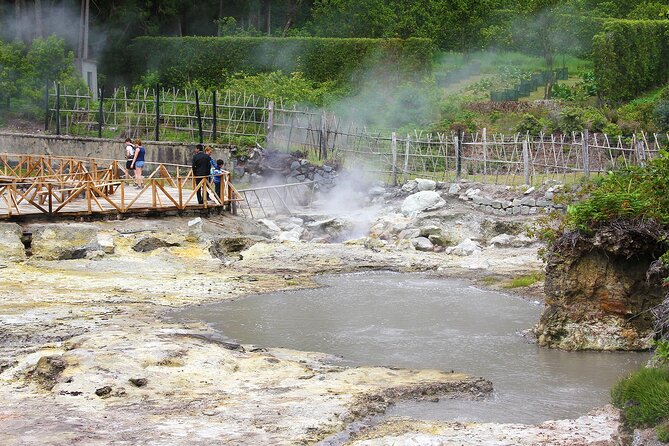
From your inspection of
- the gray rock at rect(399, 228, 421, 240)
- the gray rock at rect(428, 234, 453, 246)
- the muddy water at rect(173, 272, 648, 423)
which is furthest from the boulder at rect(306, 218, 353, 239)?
the muddy water at rect(173, 272, 648, 423)

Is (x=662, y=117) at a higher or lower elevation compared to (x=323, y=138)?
higher

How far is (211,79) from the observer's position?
45750 millimetres

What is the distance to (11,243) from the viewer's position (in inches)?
812

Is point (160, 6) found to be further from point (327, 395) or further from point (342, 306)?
point (327, 395)

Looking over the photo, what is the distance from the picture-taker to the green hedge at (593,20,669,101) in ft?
127

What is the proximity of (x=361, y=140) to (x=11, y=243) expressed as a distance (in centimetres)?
1354

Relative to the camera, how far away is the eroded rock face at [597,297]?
47.4ft

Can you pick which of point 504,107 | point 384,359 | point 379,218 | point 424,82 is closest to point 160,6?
point 424,82

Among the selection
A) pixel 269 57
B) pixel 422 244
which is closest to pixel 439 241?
pixel 422 244

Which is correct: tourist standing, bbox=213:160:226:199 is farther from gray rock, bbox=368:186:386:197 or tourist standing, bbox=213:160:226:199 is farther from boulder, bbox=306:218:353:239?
gray rock, bbox=368:186:386:197

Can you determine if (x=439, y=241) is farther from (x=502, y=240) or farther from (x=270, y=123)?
(x=270, y=123)

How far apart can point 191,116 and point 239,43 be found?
11.6 m

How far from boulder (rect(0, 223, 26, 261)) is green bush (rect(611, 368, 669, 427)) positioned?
1372cm

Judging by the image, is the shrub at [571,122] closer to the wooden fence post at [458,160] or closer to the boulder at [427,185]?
the wooden fence post at [458,160]
